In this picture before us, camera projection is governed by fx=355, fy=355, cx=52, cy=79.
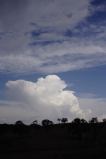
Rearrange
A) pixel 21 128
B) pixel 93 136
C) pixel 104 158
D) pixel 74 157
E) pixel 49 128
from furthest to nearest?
1. pixel 49 128
2. pixel 21 128
3. pixel 93 136
4. pixel 74 157
5. pixel 104 158

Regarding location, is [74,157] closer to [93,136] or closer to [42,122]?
[93,136]

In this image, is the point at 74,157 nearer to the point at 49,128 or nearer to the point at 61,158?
the point at 61,158

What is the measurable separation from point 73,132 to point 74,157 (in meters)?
39.4

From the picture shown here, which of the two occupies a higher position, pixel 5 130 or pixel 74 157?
pixel 5 130

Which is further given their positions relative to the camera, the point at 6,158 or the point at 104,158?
the point at 6,158

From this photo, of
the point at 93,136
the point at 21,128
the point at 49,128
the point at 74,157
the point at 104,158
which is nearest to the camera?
the point at 104,158

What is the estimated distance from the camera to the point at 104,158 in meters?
41.9

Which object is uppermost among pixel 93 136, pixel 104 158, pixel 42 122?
pixel 42 122

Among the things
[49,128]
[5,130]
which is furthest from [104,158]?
[49,128]

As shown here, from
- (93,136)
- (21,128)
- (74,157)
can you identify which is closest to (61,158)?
(74,157)

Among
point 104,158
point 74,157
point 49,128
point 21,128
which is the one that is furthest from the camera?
point 49,128

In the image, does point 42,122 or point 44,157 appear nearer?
point 44,157

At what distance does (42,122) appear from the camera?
411 feet

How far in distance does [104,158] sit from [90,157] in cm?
289
